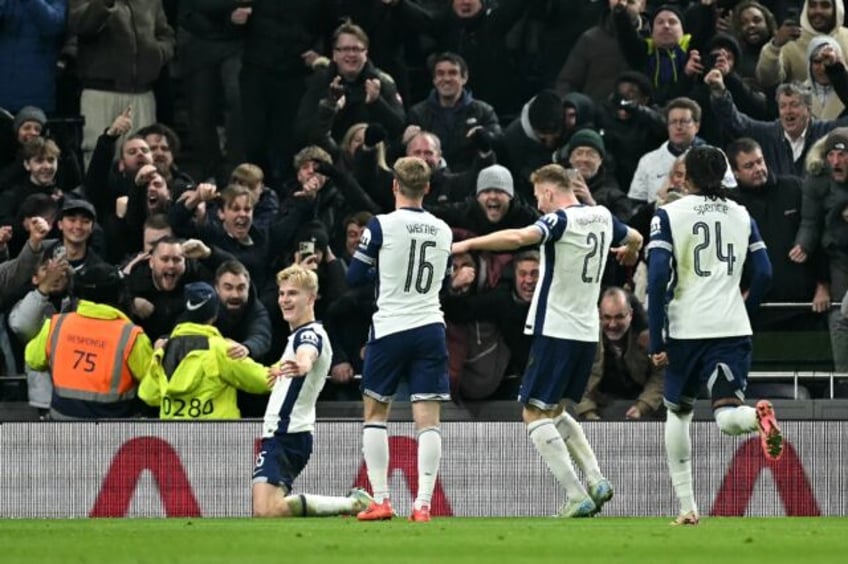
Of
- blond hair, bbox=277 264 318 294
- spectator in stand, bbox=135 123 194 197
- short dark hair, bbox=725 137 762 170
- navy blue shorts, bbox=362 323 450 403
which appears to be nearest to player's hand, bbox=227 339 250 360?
blond hair, bbox=277 264 318 294

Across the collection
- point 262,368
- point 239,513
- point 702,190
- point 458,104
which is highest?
point 458,104

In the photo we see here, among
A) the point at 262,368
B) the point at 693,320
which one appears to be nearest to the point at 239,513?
the point at 262,368

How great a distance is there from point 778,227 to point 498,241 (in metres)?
5.42

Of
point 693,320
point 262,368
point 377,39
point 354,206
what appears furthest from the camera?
point 377,39

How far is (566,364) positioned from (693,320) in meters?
1.19

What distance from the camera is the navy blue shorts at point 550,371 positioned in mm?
14289

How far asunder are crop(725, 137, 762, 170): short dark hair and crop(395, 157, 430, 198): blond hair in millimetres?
5048

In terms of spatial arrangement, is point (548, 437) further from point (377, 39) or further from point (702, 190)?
point (377, 39)

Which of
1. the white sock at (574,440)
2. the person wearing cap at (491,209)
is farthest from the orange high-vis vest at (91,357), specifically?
the white sock at (574,440)

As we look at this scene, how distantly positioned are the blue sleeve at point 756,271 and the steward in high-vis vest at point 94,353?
17.8 feet

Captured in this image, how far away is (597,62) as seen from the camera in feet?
68.6

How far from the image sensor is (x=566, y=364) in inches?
563

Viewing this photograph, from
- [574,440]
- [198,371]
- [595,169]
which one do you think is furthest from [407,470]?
[595,169]

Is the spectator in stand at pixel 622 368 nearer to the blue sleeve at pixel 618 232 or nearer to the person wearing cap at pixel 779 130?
the blue sleeve at pixel 618 232
